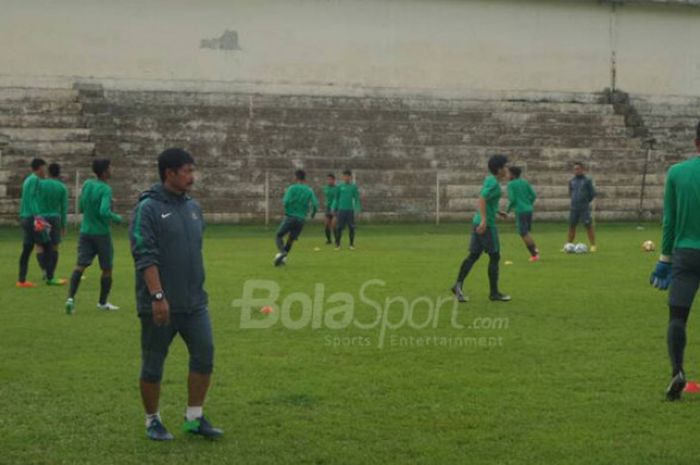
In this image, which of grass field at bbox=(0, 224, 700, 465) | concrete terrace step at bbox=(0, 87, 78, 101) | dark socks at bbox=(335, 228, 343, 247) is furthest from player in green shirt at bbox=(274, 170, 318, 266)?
concrete terrace step at bbox=(0, 87, 78, 101)

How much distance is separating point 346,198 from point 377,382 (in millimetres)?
18148

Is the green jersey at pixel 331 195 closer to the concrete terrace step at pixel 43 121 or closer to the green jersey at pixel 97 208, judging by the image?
the concrete terrace step at pixel 43 121

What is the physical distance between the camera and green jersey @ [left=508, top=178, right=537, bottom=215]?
24219 millimetres

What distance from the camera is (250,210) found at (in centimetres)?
3319

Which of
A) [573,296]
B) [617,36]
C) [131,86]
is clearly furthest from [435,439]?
[617,36]

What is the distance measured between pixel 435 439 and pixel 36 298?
9.77 meters

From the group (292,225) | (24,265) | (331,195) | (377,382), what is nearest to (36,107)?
(331,195)

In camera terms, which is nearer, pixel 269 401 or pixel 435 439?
pixel 435 439

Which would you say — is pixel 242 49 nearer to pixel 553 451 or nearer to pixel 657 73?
pixel 657 73

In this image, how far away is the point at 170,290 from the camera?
8.20 metres

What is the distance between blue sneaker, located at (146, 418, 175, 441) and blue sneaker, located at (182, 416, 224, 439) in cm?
14

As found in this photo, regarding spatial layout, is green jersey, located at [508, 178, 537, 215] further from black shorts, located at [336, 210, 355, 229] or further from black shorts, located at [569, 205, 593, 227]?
black shorts, located at [336, 210, 355, 229]

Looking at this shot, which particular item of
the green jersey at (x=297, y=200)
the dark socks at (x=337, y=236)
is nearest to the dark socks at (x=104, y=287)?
the green jersey at (x=297, y=200)

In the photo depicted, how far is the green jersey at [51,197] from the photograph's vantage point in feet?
61.8
